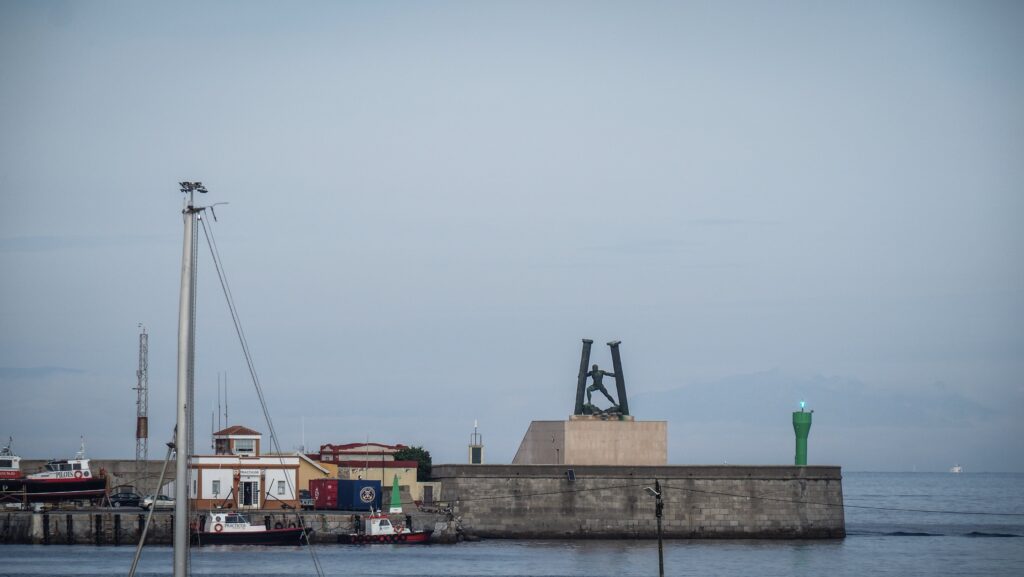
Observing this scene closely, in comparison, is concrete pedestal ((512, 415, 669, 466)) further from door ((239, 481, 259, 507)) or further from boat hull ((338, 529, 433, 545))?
door ((239, 481, 259, 507))

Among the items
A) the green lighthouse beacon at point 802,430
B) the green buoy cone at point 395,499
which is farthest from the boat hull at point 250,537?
the green lighthouse beacon at point 802,430

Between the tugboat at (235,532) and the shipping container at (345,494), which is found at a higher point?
the shipping container at (345,494)

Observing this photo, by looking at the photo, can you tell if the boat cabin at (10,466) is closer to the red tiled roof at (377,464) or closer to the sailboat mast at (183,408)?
the red tiled roof at (377,464)

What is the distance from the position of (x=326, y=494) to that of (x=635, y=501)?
17944mm

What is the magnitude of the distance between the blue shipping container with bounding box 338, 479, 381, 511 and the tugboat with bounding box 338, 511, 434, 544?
4.53 meters

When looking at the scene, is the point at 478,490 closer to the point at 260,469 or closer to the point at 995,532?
the point at 260,469

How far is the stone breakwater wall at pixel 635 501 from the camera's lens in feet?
238

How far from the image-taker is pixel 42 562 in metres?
61.0

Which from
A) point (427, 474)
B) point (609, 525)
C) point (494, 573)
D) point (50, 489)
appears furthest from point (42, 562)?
point (427, 474)

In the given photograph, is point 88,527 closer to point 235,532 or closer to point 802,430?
point 235,532

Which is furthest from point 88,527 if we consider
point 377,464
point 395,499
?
point 377,464

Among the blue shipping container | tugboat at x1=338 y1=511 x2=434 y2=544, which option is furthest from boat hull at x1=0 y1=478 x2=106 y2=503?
tugboat at x1=338 y1=511 x2=434 y2=544

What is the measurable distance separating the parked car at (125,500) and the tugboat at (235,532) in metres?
9.39

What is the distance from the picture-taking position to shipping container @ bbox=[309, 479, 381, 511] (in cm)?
7662
